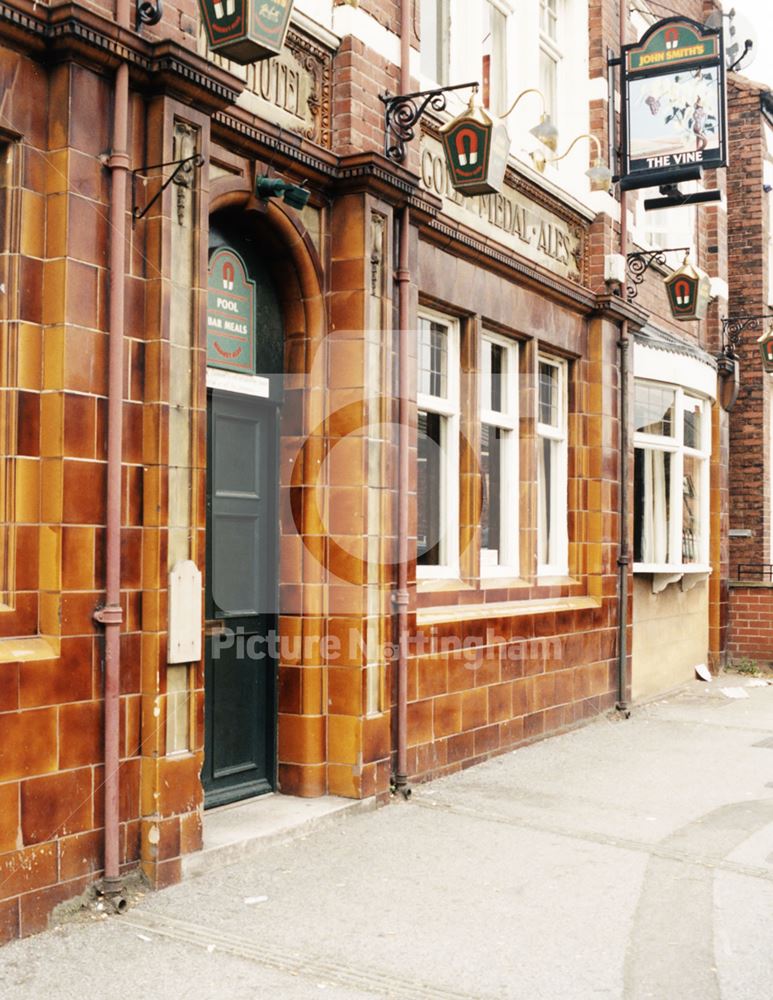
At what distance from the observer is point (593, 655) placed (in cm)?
1162

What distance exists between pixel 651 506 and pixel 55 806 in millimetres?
9569

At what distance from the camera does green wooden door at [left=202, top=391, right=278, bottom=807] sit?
7121mm

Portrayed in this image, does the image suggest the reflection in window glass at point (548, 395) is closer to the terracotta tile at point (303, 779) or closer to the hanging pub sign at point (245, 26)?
the terracotta tile at point (303, 779)

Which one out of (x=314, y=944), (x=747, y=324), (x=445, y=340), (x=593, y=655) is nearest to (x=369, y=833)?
(x=314, y=944)

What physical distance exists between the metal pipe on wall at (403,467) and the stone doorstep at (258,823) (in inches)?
23.2

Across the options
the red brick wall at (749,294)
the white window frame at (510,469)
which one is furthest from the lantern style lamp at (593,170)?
the red brick wall at (749,294)

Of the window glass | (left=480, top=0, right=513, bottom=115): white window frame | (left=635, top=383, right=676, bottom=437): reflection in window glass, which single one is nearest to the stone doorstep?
the window glass

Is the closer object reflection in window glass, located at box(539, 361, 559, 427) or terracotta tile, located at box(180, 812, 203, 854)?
terracotta tile, located at box(180, 812, 203, 854)

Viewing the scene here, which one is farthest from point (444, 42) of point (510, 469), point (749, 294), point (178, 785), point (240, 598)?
point (749, 294)

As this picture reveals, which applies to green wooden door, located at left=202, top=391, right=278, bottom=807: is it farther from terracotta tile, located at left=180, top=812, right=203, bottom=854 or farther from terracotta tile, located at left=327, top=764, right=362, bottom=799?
terracotta tile, located at left=180, top=812, right=203, bottom=854

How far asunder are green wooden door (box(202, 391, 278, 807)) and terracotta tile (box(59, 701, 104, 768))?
1.52 meters

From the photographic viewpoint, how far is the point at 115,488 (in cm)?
557

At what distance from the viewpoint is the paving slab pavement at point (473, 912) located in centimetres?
477

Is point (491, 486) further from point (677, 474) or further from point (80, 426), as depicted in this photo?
point (80, 426)
